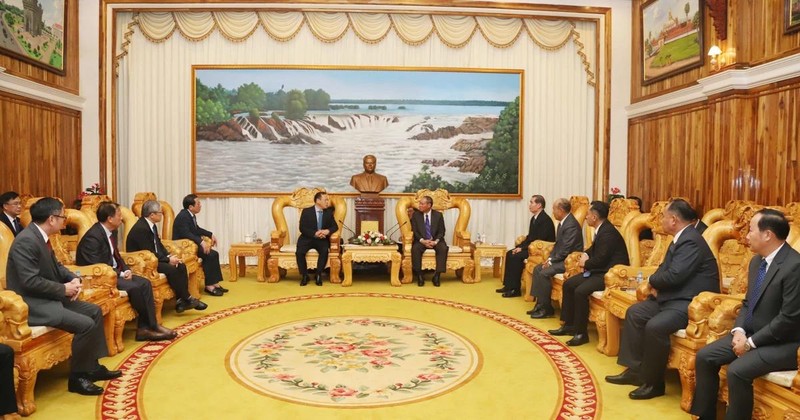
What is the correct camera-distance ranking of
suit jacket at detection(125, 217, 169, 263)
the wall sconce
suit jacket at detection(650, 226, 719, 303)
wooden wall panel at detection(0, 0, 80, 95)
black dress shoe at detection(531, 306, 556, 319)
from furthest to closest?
wooden wall panel at detection(0, 0, 80, 95) → the wall sconce → black dress shoe at detection(531, 306, 556, 319) → suit jacket at detection(125, 217, 169, 263) → suit jacket at detection(650, 226, 719, 303)

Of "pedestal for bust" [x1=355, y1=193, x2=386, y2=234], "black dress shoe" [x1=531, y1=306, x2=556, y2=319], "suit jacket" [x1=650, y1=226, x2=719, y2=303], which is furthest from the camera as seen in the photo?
"pedestal for bust" [x1=355, y1=193, x2=386, y2=234]

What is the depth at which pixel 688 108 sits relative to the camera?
7.54 meters

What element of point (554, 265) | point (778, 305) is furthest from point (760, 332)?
point (554, 265)

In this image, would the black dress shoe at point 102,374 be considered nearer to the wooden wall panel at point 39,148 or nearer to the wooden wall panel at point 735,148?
the wooden wall panel at point 39,148

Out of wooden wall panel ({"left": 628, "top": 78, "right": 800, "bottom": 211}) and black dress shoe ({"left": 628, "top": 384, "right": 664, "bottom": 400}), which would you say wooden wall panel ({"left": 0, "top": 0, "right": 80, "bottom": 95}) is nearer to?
black dress shoe ({"left": 628, "top": 384, "right": 664, "bottom": 400})

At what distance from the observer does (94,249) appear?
504 centimetres

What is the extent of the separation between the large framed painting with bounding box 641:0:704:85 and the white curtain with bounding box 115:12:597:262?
1.12m

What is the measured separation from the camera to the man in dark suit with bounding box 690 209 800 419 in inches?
118

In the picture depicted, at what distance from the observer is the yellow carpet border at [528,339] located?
3.59 meters

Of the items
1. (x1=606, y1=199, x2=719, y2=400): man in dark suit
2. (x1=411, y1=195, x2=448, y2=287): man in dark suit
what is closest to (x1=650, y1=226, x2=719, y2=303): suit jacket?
(x1=606, y1=199, x2=719, y2=400): man in dark suit

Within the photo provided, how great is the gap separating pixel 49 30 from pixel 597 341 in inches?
327

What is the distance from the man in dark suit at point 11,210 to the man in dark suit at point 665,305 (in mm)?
6275

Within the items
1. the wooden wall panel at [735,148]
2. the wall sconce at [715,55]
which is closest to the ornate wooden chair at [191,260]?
the wooden wall panel at [735,148]


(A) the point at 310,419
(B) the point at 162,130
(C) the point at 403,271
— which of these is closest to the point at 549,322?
(C) the point at 403,271
